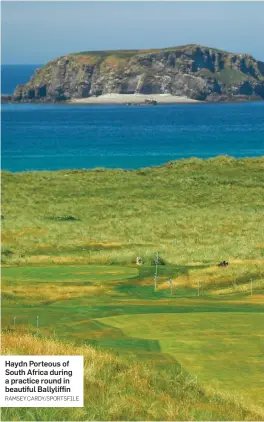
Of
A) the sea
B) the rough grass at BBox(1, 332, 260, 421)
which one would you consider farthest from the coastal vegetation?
the sea

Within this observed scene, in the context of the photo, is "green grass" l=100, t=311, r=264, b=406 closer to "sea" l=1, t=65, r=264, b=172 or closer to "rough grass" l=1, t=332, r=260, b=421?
"rough grass" l=1, t=332, r=260, b=421

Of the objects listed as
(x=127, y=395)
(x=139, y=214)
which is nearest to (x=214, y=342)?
(x=127, y=395)

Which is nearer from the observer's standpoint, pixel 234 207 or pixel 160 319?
pixel 160 319

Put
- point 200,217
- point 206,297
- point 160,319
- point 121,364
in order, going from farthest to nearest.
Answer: point 200,217
point 206,297
point 160,319
point 121,364

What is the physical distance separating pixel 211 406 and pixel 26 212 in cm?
3200

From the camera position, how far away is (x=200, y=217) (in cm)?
4203

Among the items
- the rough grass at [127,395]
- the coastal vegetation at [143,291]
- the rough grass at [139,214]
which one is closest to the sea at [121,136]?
the rough grass at [139,214]

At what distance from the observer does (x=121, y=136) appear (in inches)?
5025

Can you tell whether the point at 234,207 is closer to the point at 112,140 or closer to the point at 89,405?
the point at 89,405

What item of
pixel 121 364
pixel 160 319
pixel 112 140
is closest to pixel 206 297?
pixel 160 319

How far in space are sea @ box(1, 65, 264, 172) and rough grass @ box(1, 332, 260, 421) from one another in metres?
73.2

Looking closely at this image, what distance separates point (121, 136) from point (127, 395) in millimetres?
115213

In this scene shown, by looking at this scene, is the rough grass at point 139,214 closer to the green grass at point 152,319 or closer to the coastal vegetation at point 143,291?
the coastal vegetation at point 143,291

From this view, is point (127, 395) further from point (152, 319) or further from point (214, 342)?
point (152, 319)
